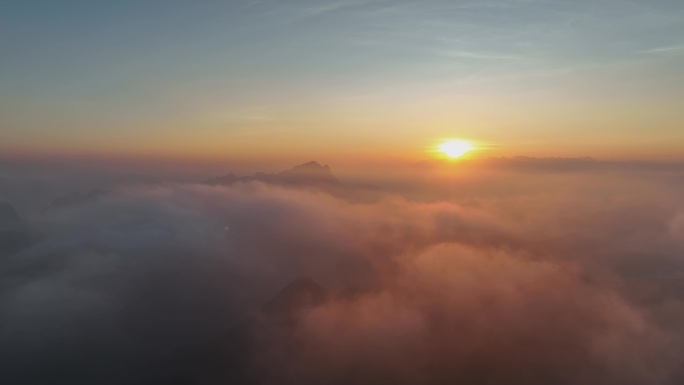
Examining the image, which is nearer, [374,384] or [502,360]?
[374,384]

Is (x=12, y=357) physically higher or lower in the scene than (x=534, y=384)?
higher

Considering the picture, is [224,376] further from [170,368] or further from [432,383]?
[432,383]

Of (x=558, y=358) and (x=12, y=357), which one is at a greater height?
(x=12, y=357)

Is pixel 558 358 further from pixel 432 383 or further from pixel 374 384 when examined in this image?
pixel 374 384

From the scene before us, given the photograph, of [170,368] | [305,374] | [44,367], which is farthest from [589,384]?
[44,367]

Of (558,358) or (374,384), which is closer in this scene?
(374,384)

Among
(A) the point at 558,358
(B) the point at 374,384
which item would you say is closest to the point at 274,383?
(B) the point at 374,384

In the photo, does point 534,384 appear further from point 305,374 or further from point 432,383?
point 305,374
